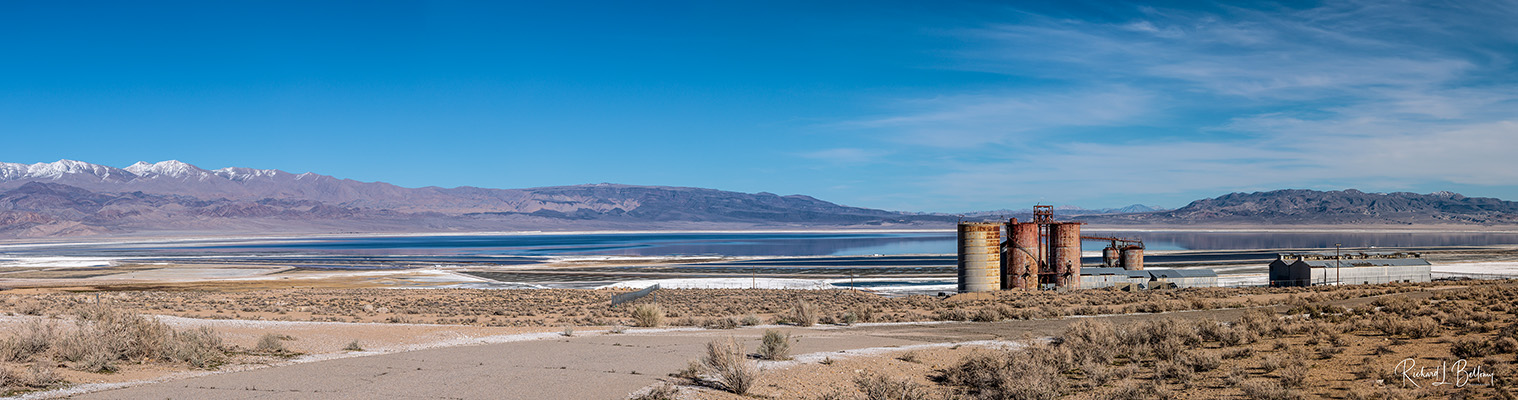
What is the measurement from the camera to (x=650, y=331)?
22.3m

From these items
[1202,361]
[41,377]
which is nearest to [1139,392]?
[1202,361]

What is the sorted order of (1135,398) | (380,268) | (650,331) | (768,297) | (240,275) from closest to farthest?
(1135,398), (650,331), (768,297), (240,275), (380,268)

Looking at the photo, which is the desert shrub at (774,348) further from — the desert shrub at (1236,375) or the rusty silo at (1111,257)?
the rusty silo at (1111,257)

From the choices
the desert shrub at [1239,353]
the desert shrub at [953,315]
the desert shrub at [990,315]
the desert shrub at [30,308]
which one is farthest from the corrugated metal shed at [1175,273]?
the desert shrub at [30,308]

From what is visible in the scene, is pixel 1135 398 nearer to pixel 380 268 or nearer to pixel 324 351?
Result: pixel 324 351

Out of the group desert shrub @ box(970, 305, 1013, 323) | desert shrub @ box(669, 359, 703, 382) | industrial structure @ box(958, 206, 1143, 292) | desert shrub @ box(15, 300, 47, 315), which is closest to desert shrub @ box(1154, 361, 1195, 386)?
desert shrub @ box(669, 359, 703, 382)

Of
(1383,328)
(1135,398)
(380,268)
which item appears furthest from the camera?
(380,268)

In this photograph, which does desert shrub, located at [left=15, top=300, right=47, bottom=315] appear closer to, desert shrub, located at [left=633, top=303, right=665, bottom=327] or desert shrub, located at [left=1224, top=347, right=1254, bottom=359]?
desert shrub, located at [left=633, top=303, right=665, bottom=327]

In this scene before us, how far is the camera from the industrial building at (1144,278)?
40188mm

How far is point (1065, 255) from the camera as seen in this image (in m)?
38.1

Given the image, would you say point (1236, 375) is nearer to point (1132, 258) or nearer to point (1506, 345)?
point (1506, 345)

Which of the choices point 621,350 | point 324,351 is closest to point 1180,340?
point 621,350

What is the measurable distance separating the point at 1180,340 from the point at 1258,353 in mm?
1697

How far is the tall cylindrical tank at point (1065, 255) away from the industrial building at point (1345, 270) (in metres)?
12.8
